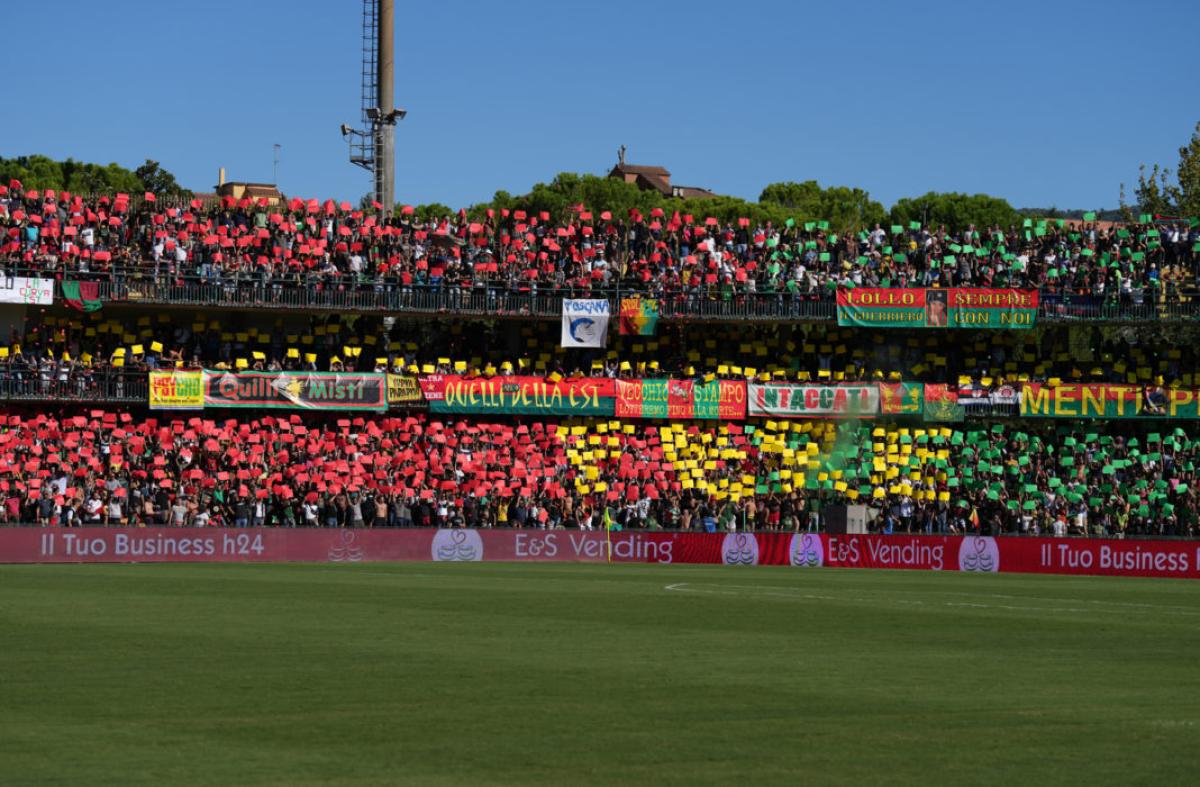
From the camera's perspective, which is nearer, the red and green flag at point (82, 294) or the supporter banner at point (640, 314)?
the red and green flag at point (82, 294)

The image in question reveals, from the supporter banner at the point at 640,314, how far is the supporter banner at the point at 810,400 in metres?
4.34

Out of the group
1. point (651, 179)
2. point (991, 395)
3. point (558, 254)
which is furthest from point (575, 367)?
point (651, 179)

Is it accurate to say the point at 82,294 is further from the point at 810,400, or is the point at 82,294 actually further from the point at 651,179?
the point at 651,179

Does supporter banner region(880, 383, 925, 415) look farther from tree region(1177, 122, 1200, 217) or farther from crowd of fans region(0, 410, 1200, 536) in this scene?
tree region(1177, 122, 1200, 217)

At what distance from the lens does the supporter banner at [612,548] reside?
142ft

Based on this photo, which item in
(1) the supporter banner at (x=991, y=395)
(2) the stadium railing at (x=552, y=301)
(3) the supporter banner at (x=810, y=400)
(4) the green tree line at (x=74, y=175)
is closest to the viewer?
(2) the stadium railing at (x=552, y=301)

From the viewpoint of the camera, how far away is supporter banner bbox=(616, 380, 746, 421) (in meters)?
59.3

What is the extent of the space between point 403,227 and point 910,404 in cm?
2040

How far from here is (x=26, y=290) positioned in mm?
55250

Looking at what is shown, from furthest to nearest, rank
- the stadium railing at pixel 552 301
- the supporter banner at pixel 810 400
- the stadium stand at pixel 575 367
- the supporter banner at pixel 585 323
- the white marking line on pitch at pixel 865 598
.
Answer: the supporter banner at pixel 585 323 → the supporter banner at pixel 810 400 → the stadium railing at pixel 552 301 → the stadium stand at pixel 575 367 → the white marking line on pitch at pixel 865 598

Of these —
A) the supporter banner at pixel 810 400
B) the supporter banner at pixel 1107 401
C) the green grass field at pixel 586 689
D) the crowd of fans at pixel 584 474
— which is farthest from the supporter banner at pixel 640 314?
the green grass field at pixel 586 689

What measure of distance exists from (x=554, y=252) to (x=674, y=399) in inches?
330

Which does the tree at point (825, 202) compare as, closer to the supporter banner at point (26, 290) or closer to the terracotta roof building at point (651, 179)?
the terracotta roof building at point (651, 179)

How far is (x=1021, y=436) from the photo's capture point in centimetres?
5844
